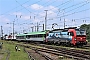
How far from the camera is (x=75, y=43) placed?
119ft

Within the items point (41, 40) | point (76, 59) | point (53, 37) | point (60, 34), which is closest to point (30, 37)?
point (41, 40)

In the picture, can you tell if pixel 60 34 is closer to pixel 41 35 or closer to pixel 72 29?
pixel 72 29

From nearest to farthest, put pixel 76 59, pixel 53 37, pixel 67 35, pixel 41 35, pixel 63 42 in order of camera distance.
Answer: pixel 76 59 < pixel 67 35 < pixel 63 42 < pixel 53 37 < pixel 41 35

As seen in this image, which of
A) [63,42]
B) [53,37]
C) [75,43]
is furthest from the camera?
[53,37]

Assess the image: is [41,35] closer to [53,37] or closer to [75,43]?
[53,37]

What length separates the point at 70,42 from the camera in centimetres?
3778

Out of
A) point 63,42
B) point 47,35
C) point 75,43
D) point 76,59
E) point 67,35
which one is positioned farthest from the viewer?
point 47,35

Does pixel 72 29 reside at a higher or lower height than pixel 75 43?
higher

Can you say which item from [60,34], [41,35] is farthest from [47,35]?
[60,34]

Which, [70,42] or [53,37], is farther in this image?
[53,37]

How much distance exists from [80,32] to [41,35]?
65.0 feet

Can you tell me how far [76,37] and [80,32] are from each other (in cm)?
122

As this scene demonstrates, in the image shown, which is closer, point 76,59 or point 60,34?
point 76,59

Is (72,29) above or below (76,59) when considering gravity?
above
